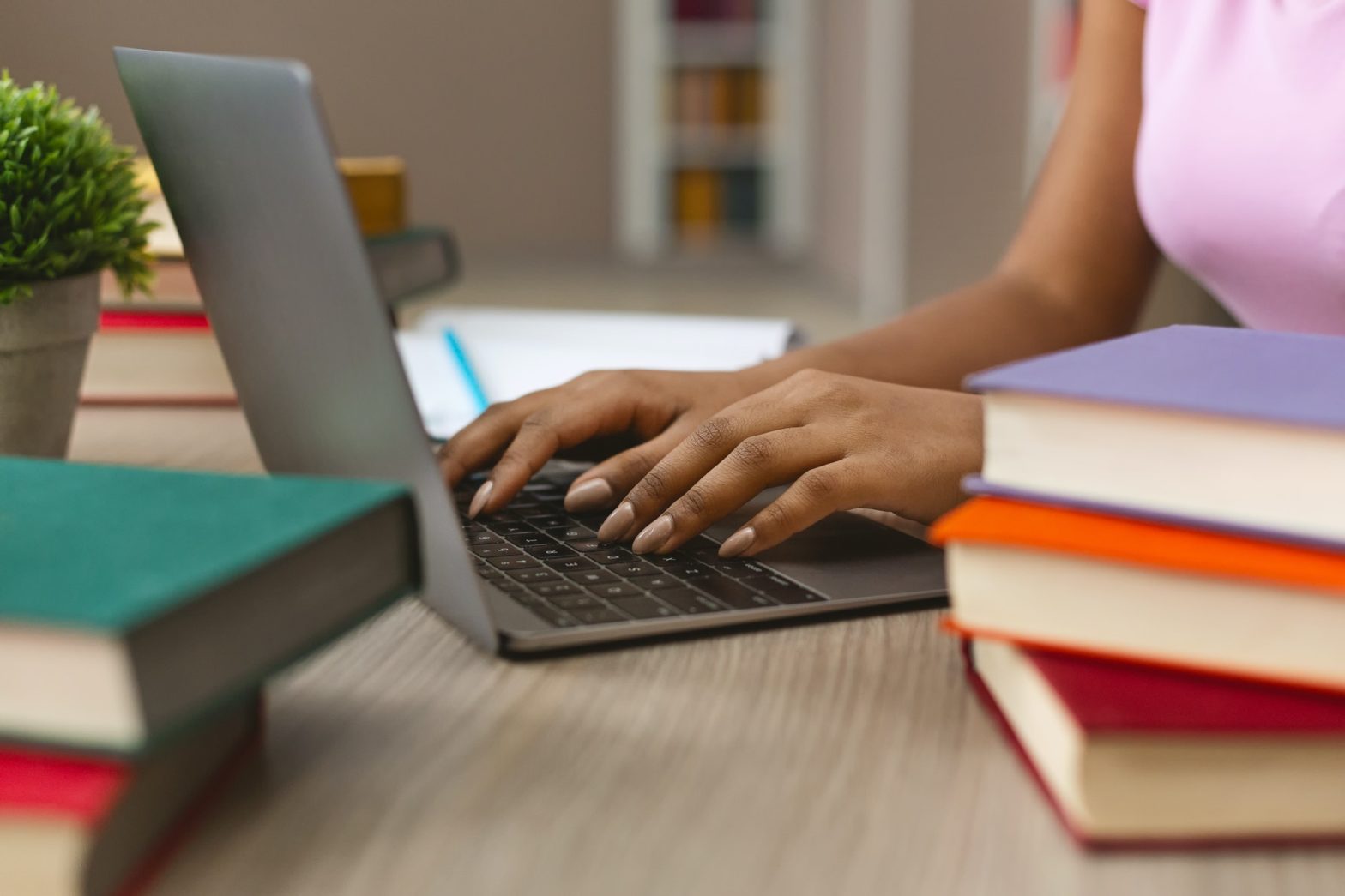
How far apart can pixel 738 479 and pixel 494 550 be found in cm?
10

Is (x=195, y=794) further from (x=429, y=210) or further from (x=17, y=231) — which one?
(x=429, y=210)

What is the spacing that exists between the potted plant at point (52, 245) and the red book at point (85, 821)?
0.37 metres

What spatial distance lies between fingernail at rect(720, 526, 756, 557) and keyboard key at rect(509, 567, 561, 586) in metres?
0.07

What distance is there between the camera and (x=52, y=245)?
604mm

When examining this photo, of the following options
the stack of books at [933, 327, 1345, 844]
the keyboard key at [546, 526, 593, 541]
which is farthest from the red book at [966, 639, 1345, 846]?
the keyboard key at [546, 526, 593, 541]

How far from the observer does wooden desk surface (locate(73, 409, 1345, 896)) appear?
0.30m

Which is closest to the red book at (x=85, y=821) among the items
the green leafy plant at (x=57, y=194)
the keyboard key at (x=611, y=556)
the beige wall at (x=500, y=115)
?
the keyboard key at (x=611, y=556)

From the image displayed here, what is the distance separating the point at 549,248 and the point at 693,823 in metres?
5.32

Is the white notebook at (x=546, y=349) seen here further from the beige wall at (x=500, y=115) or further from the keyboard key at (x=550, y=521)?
the beige wall at (x=500, y=115)

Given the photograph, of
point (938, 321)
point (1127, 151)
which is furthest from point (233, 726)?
point (1127, 151)

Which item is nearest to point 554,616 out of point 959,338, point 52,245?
point 52,245

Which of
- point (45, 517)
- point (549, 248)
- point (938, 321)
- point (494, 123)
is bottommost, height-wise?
point (549, 248)

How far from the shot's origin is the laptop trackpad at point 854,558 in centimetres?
49

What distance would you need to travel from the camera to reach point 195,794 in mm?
325
